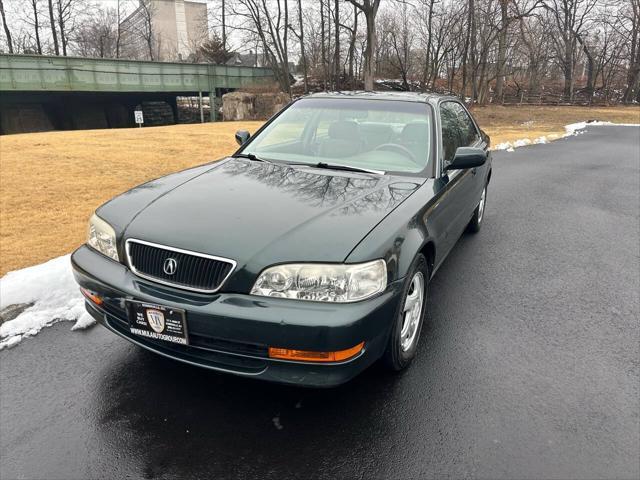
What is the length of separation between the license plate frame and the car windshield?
166cm

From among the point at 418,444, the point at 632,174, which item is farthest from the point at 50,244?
the point at 632,174

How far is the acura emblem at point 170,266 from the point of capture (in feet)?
7.61

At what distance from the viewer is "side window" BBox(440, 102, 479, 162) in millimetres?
3791

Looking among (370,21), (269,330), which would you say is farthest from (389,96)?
(370,21)

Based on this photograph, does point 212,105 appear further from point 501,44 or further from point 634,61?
point 634,61

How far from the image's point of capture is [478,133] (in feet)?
17.6

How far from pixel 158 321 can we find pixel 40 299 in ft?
6.44

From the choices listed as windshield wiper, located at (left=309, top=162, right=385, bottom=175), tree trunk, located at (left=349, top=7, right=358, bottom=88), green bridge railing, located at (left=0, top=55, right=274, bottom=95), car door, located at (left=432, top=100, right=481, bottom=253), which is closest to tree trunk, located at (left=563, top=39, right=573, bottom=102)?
tree trunk, located at (left=349, top=7, right=358, bottom=88)

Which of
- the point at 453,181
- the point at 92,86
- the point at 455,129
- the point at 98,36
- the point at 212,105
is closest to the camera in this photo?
the point at 453,181

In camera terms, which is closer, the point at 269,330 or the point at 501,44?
the point at 269,330

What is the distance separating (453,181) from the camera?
12.0ft

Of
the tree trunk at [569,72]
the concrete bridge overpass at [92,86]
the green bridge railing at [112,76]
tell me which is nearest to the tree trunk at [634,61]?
the tree trunk at [569,72]

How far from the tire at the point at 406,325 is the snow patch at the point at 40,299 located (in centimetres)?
218

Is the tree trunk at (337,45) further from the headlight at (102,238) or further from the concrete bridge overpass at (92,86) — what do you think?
the headlight at (102,238)
